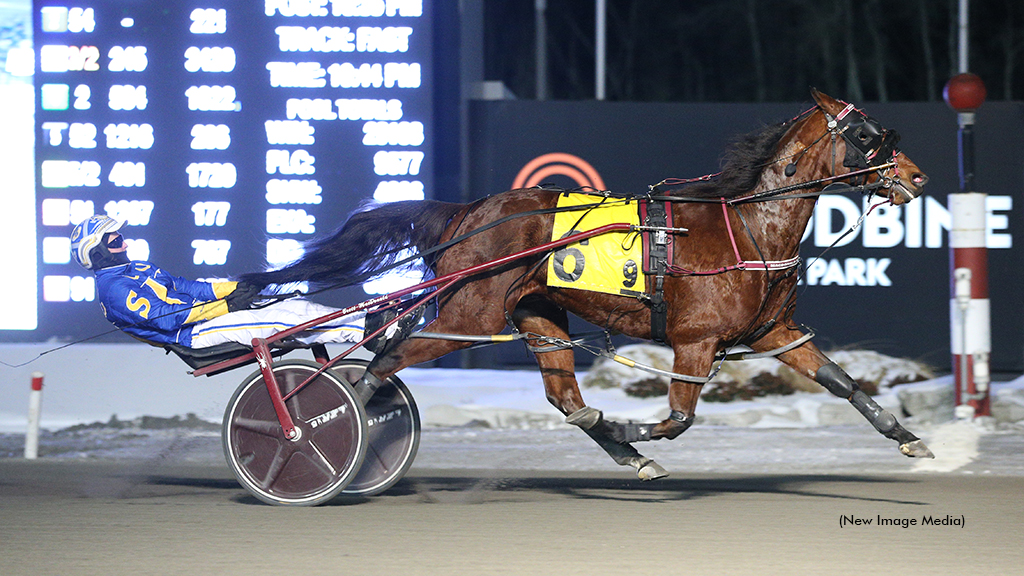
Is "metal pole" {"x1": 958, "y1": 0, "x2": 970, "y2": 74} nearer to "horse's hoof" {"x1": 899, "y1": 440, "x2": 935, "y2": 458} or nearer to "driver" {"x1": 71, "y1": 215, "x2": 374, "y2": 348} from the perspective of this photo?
"horse's hoof" {"x1": 899, "y1": 440, "x2": 935, "y2": 458}

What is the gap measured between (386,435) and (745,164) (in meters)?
2.19

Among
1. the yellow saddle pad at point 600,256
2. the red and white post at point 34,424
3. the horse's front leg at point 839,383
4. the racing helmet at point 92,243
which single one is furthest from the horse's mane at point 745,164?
the red and white post at point 34,424

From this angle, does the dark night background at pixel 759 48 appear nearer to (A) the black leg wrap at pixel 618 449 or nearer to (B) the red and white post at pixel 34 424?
(B) the red and white post at pixel 34 424

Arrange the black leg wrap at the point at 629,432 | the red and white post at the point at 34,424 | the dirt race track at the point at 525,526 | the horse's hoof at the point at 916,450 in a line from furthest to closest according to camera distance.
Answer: the red and white post at the point at 34,424 → the black leg wrap at the point at 629,432 → the horse's hoof at the point at 916,450 → the dirt race track at the point at 525,526

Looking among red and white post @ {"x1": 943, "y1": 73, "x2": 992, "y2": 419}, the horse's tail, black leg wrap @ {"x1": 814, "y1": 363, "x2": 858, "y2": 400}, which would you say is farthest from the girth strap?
red and white post @ {"x1": 943, "y1": 73, "x2": 992, "y2": 419}

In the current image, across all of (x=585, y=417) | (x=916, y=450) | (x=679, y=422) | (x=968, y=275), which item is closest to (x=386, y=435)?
(x=585, y=417)

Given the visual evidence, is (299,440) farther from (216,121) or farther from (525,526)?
(216,121)

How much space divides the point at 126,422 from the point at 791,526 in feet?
16.5

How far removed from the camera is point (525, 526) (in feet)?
16.0

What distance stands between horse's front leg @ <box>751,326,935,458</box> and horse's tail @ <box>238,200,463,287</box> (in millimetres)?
1713

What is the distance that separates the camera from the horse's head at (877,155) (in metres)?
5.20

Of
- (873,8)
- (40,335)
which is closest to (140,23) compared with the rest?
(40,335)

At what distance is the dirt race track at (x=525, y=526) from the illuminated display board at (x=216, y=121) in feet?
9.95

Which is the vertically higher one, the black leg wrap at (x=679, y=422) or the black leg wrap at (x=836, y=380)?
the black leg wrap at (x=836, y=380)
